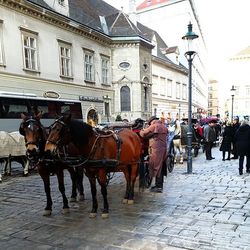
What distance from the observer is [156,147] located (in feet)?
26.2

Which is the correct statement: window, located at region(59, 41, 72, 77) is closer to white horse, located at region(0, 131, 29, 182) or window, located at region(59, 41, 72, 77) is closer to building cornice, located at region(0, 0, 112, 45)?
building cornice, located at region(0, 0, 112, 45)

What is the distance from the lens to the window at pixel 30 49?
21.7m

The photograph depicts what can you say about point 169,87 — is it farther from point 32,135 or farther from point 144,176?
point 32,135

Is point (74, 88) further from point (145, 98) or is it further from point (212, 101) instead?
point (212, 101)

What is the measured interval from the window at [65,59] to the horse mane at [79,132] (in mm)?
20156

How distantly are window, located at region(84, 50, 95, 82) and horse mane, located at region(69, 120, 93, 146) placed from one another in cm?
2269

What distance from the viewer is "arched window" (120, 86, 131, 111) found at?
3253 cm

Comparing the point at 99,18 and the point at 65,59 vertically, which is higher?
the point at 99,18

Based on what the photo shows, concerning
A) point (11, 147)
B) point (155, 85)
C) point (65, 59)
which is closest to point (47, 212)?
point (11, 147)

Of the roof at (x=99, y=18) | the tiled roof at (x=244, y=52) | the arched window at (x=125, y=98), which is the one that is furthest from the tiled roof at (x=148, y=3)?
the tiled roof at (x=244, y=52)

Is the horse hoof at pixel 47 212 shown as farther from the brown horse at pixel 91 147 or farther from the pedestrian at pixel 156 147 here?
the pedestrian at pixel 156 147

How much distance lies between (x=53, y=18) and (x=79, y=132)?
66.2 feet

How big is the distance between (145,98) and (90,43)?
8.79m

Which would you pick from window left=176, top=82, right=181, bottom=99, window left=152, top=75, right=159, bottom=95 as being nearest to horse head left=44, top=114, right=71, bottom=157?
window left=152, top=75, right=159, bottom=95
